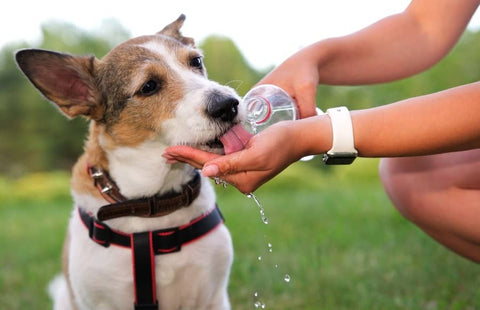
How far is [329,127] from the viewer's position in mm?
2182

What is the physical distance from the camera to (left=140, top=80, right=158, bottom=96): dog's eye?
9.93 feet

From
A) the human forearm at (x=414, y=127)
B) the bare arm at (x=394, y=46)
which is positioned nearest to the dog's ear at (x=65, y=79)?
the bare arm at (x=394, y=46)

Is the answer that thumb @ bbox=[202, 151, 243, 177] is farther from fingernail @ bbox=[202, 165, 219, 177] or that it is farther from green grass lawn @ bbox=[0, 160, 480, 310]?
green grass lawn @ bbox=[0, 160, 480, 310]

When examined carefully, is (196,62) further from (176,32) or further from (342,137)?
(342,137)

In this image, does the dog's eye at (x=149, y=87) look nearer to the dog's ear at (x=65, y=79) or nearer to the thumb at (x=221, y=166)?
the dog's ear at (x=65, y=79)

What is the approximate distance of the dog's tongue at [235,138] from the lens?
2.53 meters

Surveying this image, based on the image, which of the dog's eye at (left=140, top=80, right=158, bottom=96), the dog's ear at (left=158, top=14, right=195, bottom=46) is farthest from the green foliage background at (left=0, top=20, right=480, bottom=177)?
the dog's eye at (left=140, top=80, right=158, bottom=96)

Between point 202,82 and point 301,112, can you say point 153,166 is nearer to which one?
point 202,82

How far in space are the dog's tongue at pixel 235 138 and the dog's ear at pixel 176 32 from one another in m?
1.13

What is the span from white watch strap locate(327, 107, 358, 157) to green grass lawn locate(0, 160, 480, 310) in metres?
1.08

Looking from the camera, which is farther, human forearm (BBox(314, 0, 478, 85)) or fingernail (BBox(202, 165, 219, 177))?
human forearm (BBox(314, 0, 478, 85))

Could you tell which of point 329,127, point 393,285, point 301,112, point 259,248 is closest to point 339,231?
point 259,248

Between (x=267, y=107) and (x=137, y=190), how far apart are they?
0.85 meters

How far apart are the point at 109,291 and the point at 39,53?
4.29 ft
